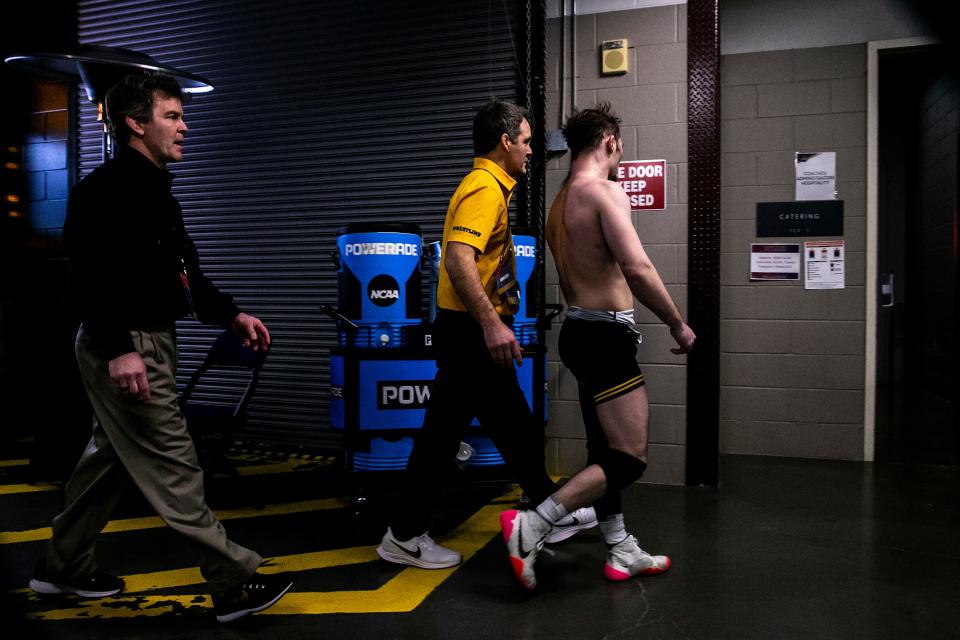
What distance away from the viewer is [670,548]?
2.93 metres

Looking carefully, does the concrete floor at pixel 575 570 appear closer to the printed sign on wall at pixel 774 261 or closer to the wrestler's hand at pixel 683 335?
the wrestler's hand at pixel 683 335

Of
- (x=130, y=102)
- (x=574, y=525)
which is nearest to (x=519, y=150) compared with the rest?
(x=130, y=102)

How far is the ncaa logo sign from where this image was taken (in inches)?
131

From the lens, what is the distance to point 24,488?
13.1 ft

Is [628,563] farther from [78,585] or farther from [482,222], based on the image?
[78,585]

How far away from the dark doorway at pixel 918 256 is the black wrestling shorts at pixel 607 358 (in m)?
3.69

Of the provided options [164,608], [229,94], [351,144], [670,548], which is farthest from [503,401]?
[229,94]

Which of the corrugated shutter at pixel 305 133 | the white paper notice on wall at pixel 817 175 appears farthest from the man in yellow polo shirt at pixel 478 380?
the white paper notice on wall at pixel 817 175

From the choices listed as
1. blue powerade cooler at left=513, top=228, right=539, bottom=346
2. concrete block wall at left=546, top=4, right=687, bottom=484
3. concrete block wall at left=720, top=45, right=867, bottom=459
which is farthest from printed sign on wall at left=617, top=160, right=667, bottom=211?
concrete block wall at left=720, top=45, right=867, bottom=459

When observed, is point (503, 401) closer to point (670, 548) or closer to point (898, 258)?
point (670, 548)

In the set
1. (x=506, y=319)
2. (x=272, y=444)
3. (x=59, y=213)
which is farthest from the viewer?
(x=59, y=213)

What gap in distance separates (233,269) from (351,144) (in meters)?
1.27

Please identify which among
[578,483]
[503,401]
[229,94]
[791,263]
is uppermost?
[229,94]

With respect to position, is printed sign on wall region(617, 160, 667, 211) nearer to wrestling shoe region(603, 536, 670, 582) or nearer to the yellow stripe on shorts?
the yellow stripe on shorts
